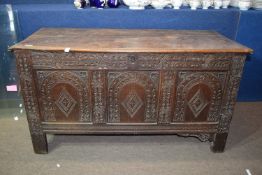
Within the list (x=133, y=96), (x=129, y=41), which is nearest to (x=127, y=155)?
(x=133, y=96)

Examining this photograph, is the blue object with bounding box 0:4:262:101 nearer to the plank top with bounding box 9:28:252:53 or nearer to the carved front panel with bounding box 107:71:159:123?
the plank top with bounding box 9:28:252:53

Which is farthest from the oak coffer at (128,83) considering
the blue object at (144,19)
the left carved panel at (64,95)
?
the blue object at (144,19)

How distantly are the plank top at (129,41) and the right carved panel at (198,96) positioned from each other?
0.61 feet

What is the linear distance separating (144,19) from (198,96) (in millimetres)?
866

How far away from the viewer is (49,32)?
198 cm

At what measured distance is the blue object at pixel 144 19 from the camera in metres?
2.18

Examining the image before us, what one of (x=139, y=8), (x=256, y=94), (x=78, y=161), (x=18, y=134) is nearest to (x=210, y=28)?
(x=139, y=8)

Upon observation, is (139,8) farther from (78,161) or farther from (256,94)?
(256,94)

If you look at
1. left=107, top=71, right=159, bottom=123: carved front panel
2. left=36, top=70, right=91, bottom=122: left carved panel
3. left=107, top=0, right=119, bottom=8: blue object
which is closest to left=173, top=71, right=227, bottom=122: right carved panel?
left=107, top=71, right=159, bottom=123: carved front panel

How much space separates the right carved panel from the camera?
172 cm

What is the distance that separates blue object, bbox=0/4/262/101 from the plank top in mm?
138

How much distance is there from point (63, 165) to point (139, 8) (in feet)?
4.64

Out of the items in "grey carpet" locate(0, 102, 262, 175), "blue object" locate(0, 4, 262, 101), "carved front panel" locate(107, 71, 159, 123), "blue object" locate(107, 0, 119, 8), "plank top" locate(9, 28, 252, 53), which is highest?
"blue object" locate(107, 0, 119, 8)

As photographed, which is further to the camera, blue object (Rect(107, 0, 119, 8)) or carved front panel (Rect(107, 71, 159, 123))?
blue object (Rect(107, 0, 119, 8))
